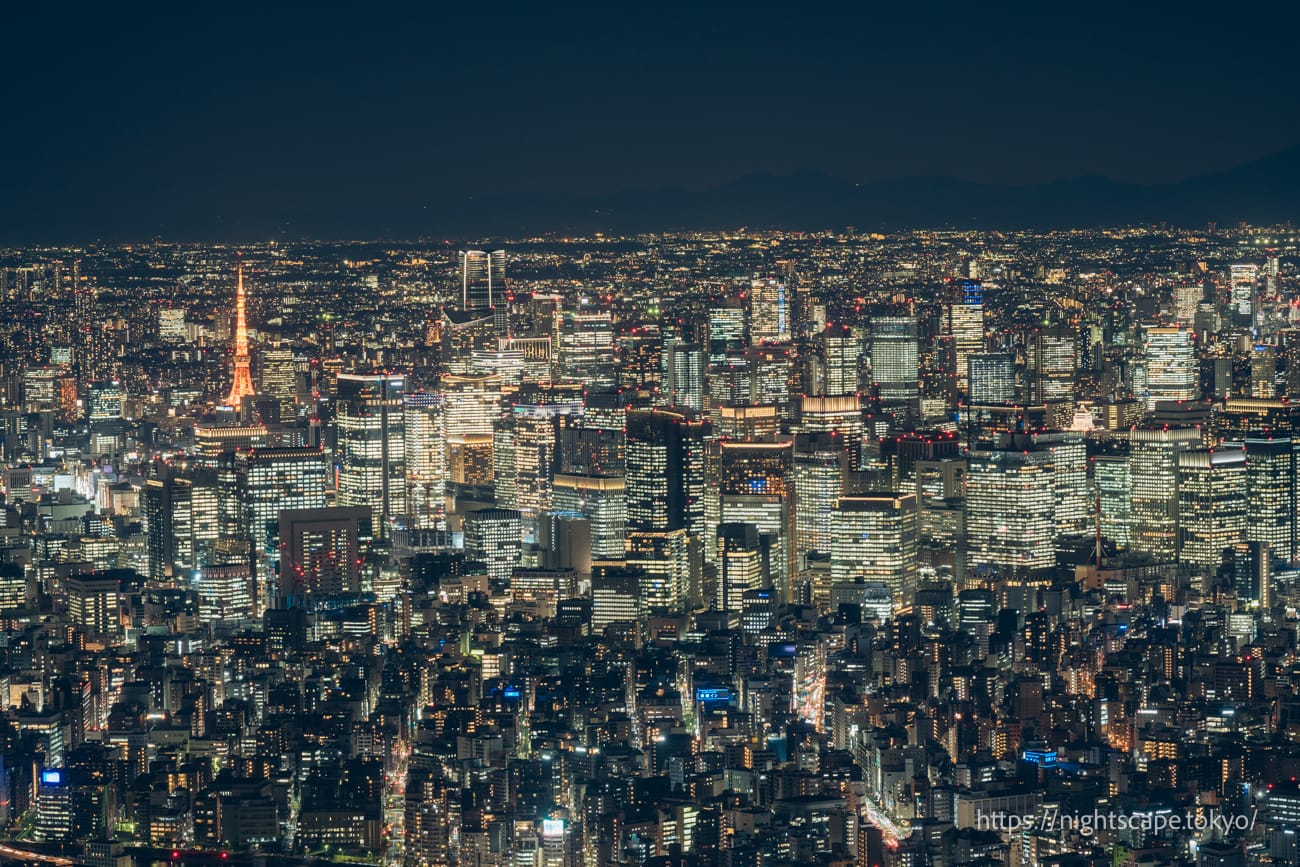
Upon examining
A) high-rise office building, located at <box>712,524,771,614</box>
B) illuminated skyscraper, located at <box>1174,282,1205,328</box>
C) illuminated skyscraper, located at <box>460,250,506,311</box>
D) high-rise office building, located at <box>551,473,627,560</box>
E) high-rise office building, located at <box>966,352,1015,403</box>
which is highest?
illuminated skyscraper, located at <box>460,250,506,311</box>

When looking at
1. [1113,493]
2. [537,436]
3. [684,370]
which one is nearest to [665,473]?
[537,436]

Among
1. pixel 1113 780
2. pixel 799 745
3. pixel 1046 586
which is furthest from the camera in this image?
pixel 1046 586

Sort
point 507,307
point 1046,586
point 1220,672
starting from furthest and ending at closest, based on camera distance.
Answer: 1. point 507,307
2. point 1046,586
3. point 1220,672

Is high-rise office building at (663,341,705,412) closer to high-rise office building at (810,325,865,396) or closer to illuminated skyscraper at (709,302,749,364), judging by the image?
illuminated skyscraper at (709,302,749,364)

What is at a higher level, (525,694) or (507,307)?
(507,307)

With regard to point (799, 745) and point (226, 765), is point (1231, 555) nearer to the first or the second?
point (799, 745)

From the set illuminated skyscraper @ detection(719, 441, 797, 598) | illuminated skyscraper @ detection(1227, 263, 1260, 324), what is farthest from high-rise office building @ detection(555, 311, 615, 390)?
illuminated skyscraper @ detection(1227, 263, 1260, 324)

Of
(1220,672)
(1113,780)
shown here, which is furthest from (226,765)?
(1220,672)
